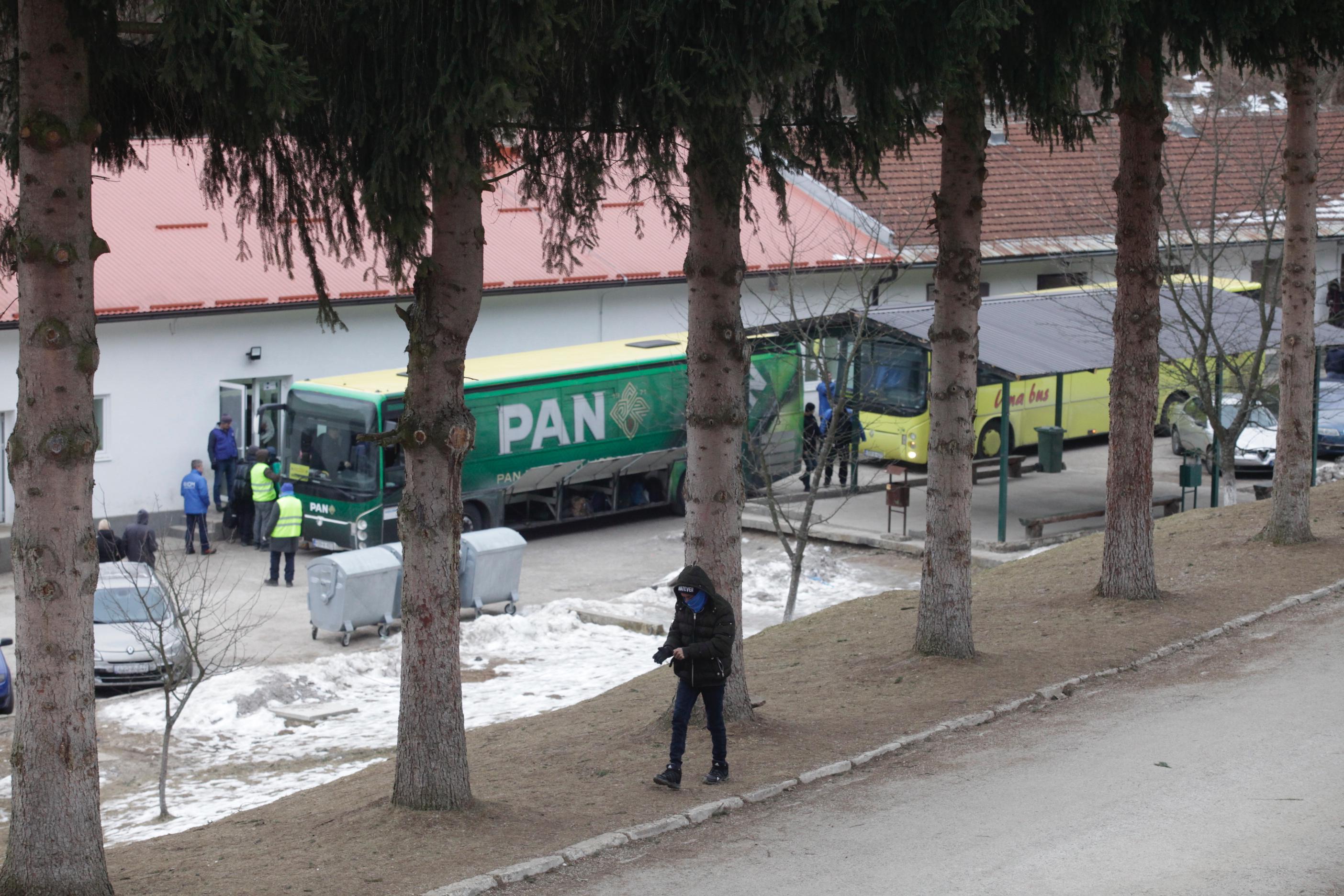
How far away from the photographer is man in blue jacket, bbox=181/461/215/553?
894 inches

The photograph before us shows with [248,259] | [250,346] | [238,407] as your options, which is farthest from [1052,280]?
[248,259]

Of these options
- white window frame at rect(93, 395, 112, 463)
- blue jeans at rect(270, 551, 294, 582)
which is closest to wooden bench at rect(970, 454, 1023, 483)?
blue jeans at rect(270, 551, 294, 582)

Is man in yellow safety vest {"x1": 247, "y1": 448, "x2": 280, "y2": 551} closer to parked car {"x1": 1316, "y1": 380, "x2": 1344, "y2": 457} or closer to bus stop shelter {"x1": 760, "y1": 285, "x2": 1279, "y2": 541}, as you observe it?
bus stop shelter {"x1": 760, "y1": 285, "x2": 1279, "y2": 541}

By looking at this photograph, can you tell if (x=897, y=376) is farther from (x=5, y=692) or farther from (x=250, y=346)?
(x=5, y=692)

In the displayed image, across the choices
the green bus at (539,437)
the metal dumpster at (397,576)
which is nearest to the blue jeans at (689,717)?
the metal dumpster at (397,576)

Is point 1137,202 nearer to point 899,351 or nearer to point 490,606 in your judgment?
point 490,606

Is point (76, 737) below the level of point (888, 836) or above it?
above

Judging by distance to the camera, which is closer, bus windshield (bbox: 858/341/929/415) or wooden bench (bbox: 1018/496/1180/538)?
wooden bench (bbox: 1018/496/1180/538)

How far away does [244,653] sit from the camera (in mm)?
17719

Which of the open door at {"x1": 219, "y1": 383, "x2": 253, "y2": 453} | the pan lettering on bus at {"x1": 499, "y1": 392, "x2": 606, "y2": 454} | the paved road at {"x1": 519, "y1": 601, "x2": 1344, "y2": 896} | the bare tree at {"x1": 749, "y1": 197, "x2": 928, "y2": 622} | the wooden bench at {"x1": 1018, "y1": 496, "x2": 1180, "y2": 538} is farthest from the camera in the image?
the open door at {"x1": 219, "y1": 383, "x2": 253, "y2": 453}

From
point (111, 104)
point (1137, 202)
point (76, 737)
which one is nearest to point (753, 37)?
point (111, 104)

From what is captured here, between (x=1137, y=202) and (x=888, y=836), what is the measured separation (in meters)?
7.08

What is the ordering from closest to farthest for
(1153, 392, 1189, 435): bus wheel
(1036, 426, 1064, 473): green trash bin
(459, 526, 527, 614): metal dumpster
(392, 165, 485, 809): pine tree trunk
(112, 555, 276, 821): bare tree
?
1. (392, 165, 485, 809): pine tree trunk
2. (112, 555, 276, 821): bare tree
3. (459, 526, 527, 614): metal dumpster
4. (1036, 426, 1064, 473): green trash bin
5. (1153, 392, 1189, 435): bus wheel

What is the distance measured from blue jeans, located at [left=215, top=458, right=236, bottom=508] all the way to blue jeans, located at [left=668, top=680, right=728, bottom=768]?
57.6ft
